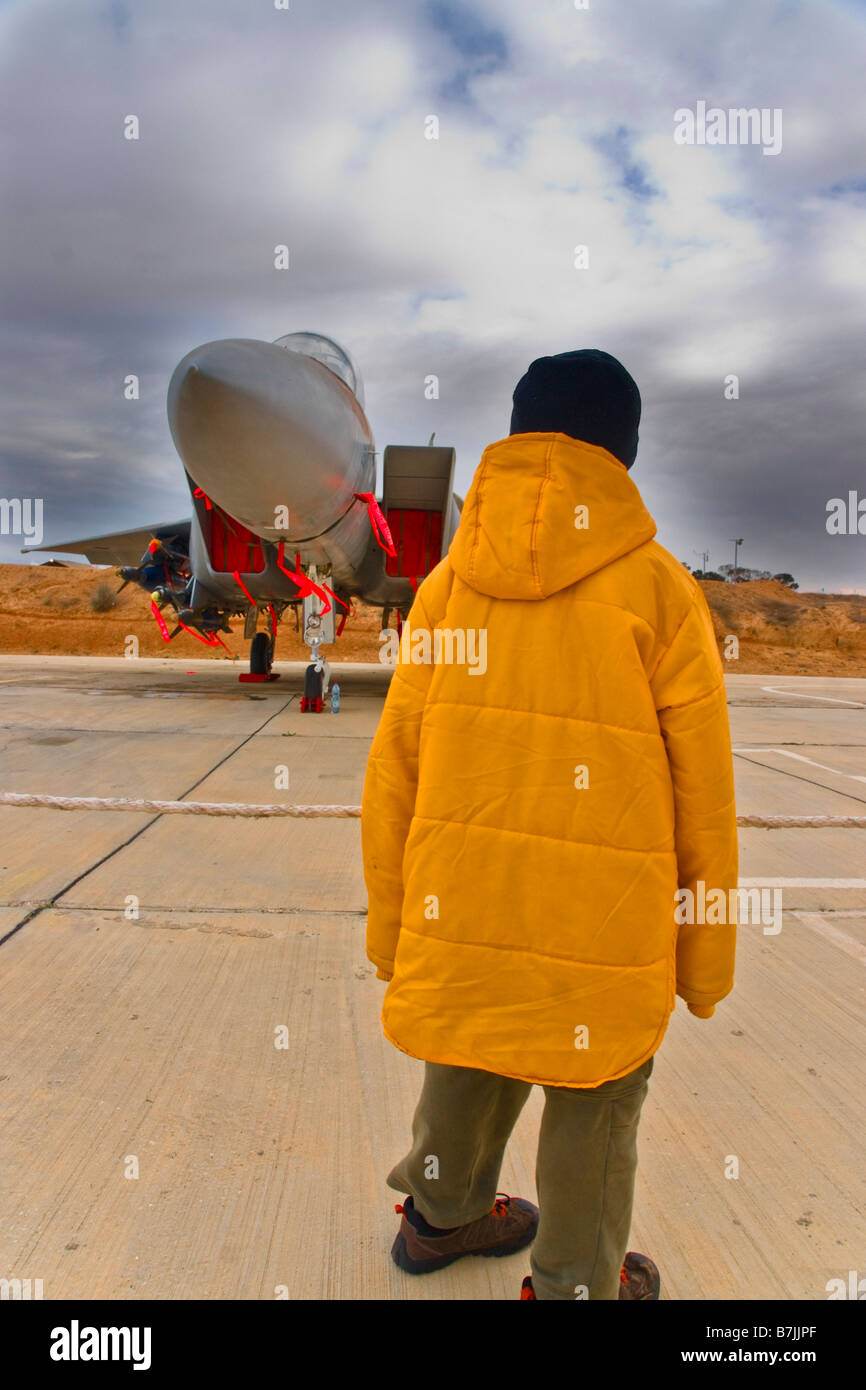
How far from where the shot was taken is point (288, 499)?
6.14 m

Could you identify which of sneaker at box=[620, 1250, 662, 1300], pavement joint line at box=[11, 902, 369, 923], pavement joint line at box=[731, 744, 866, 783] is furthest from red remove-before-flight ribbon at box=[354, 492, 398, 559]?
sneaker at box=[620, 1250, 662, 1300]

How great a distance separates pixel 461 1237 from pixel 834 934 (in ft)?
7.92

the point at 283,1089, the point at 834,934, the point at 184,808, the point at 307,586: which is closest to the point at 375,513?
the point at 307,586

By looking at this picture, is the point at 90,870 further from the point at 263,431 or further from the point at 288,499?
the point at 288,499

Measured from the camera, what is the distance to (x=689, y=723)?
1314 mm

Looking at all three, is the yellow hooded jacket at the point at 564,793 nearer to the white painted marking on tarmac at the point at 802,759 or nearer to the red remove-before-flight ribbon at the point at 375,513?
the white painted marking on tarmac at the point at 802,759

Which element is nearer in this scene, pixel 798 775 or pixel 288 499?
pixel 288 499

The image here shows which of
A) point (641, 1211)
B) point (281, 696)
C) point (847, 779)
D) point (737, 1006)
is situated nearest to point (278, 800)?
point (737, 1006)

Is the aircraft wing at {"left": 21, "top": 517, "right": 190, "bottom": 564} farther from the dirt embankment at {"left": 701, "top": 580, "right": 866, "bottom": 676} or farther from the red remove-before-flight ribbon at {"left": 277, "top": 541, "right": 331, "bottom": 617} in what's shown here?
the dirt embankment at {"left": 701, "top": 580, "right": 866, "bottom": 676}

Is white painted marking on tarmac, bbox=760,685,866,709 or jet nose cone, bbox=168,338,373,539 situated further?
white painted marking on tarmac, bbox=760,685,866,709

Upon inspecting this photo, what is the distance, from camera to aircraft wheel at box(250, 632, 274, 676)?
45.5 ft

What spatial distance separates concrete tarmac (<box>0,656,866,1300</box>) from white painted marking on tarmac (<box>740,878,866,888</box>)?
0.02 metres

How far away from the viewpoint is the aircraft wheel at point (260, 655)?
13883mm
